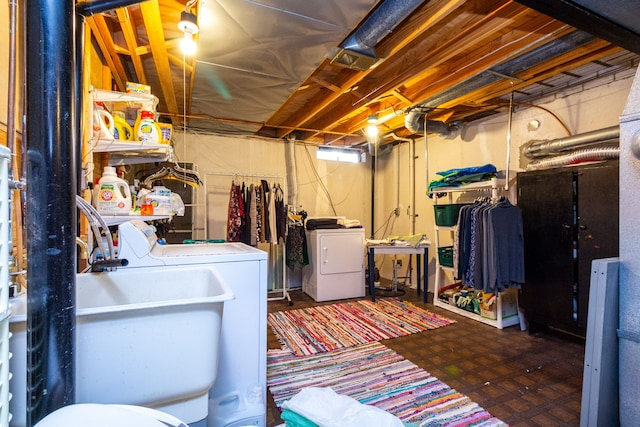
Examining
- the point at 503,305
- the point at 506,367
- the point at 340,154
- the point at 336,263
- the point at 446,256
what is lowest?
the point at 506,367

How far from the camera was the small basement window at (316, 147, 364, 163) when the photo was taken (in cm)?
498

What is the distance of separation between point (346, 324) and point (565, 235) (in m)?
2.09

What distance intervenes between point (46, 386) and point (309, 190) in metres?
4.18

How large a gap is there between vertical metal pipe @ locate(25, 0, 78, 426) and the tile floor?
1222 mm

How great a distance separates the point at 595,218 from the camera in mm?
2336

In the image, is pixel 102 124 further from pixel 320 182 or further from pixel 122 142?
pixel 320 182

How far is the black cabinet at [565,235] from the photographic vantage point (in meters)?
2.29

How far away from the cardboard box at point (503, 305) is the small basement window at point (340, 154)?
303 cm

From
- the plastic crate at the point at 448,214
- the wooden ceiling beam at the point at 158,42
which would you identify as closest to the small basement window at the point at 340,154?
the plastic crate at the point at 448,214

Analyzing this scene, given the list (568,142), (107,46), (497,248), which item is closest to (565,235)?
(497,248)

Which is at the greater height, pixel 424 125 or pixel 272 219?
pixel 424 125

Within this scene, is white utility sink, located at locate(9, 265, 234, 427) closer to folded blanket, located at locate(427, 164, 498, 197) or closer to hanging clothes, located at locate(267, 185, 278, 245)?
hanging clothes, located at locate(267, 185, 278, 245)

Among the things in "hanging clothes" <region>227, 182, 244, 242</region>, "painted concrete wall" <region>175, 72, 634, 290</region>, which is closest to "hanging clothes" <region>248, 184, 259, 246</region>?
"hanging clothes" <region>227, 182, 244, 242</region>

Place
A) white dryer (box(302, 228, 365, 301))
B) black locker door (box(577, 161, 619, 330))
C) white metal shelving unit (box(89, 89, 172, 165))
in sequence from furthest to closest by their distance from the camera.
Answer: white dryer (box(302, 228, 365, 301)), black locker door (box(577, 161, 619, 330)), white metal shelving unit (box(89, 89, 172, 165))
